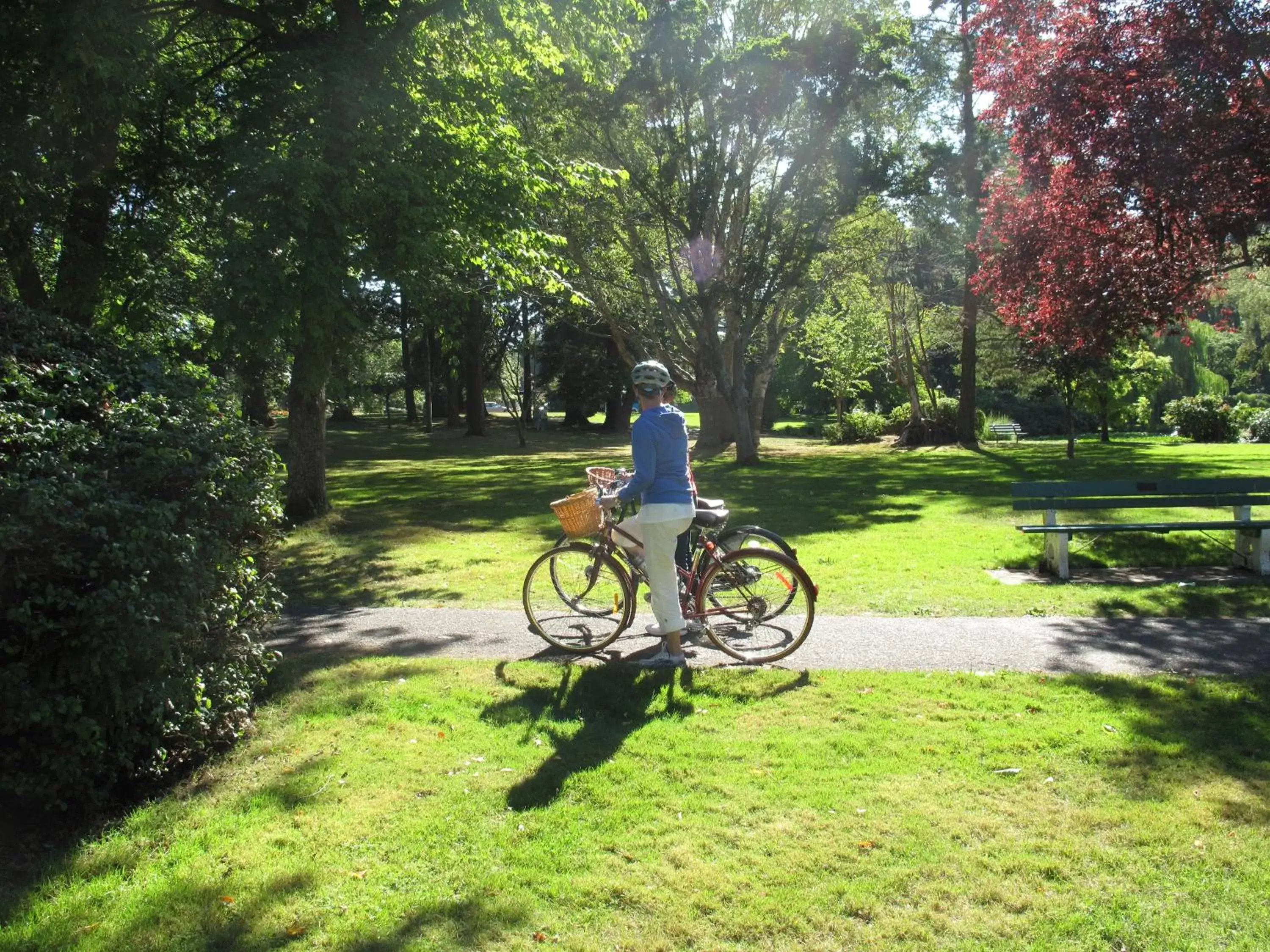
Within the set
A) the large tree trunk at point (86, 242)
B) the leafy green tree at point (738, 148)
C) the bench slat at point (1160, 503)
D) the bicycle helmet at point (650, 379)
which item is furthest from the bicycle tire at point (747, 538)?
the leafy green tree at point (738, 148)

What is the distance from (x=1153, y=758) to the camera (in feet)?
15.5

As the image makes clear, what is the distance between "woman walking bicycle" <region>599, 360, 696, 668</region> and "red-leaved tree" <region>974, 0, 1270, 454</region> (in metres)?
6.46

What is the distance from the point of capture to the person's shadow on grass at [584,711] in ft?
15.5

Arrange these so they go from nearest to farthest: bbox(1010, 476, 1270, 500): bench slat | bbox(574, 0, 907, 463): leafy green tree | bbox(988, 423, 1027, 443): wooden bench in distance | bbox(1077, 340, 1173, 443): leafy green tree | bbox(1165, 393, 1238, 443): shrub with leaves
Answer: bbox(1010, 476, 1270, 500): bench slat
bbox(574, 0, 907, 463): leafy green tree
bbox(1077, 340, 1173, 443): leafy green tree
bbox(1165, 393, 1238, 443): shrub with leaves
bbox(988, 423, 1027, 443): wooden bench in distance

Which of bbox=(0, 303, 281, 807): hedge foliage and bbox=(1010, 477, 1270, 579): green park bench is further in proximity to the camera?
bbox=(1010, 477, 1270, 579): green park bench

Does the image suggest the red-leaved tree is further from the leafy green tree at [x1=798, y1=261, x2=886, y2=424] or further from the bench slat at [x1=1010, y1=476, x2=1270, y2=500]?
the leafy green tree at [x1=798, y1=261, x2=886, y2=424]

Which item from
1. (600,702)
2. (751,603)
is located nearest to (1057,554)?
(751,603)

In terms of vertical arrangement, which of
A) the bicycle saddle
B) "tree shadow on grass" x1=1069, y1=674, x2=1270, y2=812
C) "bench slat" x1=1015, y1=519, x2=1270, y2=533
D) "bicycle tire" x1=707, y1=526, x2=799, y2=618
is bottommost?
"tree shadow on grass" x1=1069, y1=674, x2=1270, y2=812

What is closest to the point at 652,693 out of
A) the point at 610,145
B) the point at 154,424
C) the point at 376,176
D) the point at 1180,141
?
the point at 154,424

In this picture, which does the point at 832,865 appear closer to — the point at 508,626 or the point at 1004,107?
the point at 508,626

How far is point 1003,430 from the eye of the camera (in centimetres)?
3931

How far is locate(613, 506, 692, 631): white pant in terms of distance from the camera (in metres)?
6.24

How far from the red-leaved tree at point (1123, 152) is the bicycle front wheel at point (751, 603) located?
6.22 meters

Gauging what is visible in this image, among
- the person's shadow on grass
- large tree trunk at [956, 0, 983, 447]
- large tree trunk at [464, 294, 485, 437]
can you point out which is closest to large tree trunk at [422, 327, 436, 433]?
large tree trunk at [464, 294, 485, 437]
